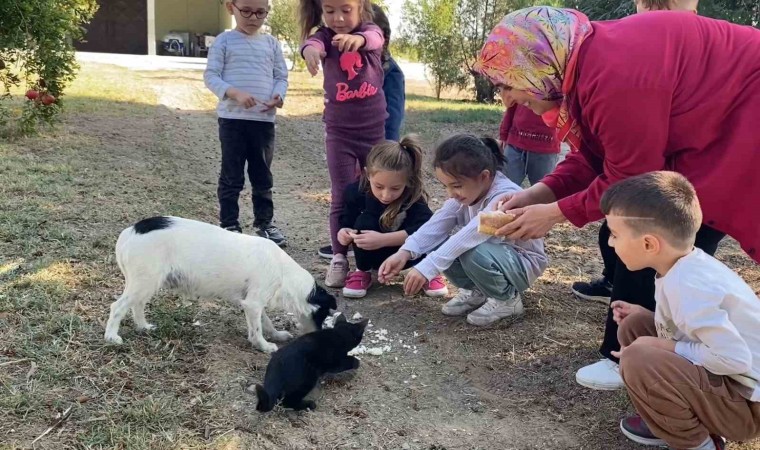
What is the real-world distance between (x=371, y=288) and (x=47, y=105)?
16.7 feet

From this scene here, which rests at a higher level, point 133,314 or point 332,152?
point 332,152

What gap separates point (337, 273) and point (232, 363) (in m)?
1.37

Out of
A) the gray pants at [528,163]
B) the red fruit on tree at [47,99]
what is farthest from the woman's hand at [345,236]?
the red fruit on tree at [47,99]

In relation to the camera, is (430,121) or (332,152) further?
(430,121)

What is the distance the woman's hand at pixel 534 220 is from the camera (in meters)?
2.71

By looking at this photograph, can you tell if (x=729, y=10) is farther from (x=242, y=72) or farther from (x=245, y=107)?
(x=245, y=107)

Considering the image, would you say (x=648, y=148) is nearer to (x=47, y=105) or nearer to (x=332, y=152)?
(x=332, y=152)

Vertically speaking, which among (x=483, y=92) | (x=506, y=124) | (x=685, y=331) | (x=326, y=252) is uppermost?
(x=506, y=124)

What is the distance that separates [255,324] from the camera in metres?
3.14

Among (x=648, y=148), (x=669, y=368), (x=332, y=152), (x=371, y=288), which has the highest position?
(x=648, y=148)

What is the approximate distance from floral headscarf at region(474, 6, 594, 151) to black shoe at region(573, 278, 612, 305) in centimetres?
178

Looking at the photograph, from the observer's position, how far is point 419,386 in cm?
299

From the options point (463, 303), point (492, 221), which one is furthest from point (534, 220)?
point (463, 303)

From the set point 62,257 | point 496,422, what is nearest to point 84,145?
point 62,257
